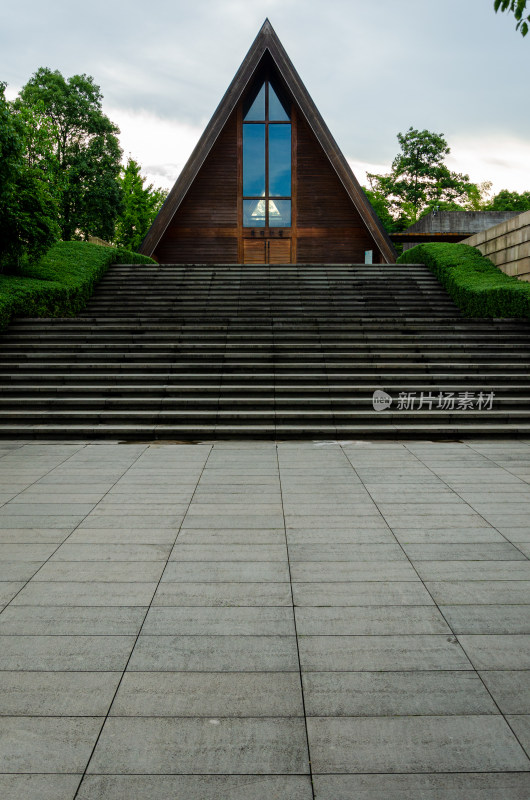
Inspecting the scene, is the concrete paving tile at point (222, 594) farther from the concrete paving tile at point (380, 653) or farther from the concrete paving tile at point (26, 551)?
the concrete paving tile at point (26, 551)

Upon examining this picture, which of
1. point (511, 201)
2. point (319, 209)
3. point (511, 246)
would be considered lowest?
point (511, 246)

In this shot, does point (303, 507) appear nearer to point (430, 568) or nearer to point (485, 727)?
point (430, 568)

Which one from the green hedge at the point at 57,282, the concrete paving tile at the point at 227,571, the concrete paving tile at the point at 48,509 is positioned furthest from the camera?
the green hedge at the point at 57,282

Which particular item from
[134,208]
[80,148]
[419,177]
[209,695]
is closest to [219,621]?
[209,695]

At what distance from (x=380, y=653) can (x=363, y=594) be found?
2.13 feet

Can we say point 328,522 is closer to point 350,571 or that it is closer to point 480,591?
point 350,571

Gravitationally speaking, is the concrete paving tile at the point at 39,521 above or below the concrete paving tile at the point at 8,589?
above

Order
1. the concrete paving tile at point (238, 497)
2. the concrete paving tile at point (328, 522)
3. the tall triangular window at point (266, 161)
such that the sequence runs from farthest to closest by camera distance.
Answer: the tall triangular window at point (266, 161) < the concrete paving tile at point (238, 497) < the concrete paving tile at point (328, 522)

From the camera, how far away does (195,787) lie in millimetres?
1998

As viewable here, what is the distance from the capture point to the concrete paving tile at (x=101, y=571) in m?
3.67

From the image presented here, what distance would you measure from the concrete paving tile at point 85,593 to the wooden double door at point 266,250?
2109 centimetres

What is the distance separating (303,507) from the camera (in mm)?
5098

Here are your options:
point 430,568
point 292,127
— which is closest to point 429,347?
point 430,568

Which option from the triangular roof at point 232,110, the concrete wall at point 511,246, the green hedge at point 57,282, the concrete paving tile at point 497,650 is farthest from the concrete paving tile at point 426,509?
the triangular roof at point 232,110
